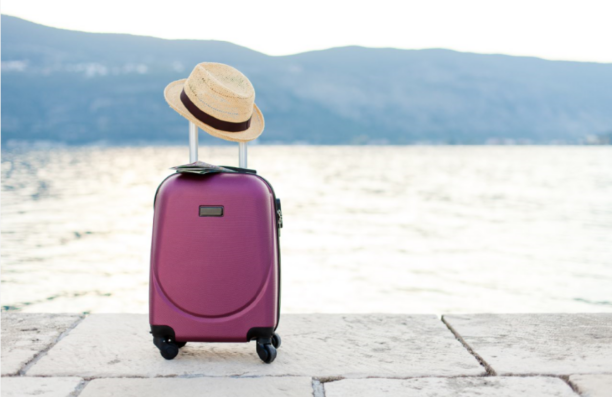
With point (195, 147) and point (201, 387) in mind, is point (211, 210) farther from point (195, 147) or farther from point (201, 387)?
point (201, 387)

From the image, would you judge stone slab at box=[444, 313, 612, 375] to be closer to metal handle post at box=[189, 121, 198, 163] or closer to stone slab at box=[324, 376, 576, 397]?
stone slab at box=[324, 376, 576, 397]

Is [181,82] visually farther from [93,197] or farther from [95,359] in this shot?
[93,197]

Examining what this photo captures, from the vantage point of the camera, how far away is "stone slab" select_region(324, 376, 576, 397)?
2.12 meters

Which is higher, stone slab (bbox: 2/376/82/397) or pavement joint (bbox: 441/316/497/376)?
pavement joint (bbox: 441/316/497/376)

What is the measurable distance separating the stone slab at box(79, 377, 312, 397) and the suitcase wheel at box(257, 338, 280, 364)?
0.47ft

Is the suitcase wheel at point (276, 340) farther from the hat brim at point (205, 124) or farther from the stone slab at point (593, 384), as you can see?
the stone slab at point (593, 384)

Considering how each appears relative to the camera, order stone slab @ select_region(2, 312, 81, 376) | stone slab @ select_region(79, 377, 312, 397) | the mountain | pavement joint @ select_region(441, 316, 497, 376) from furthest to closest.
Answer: the mountain → stone slab @ select_region(2, 312, 81, 376) → pavement joint @ select_region(441, 316, 497, 376) → stone slab @ select_region(79, 377, 312, 397)

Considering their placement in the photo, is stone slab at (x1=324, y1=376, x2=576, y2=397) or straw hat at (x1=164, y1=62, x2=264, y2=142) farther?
straw hat at (x1=164, y1=62, x2=264, y2=142)

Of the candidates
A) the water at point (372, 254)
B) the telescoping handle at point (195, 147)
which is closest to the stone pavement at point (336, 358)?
the telescoping handle at point (195, 147)

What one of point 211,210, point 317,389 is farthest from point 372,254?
point 317,389

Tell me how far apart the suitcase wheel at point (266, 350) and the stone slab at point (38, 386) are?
63 cm

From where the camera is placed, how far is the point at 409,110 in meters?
177

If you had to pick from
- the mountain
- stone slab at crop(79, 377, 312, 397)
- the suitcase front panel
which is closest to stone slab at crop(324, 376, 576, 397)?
stone slab at crop(79, 377, 312, 397)

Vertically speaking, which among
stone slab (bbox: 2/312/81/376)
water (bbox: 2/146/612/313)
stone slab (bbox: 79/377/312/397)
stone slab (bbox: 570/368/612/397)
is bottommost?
water (bbox: 2/146/612/313)
